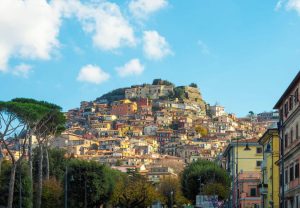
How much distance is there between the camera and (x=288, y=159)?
48500mm

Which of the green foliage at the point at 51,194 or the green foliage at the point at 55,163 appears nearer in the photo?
the green foliage at the point at 51,194

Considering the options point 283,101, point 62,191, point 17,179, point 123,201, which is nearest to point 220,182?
point 123,201

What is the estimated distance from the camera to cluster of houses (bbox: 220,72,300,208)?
4491cm

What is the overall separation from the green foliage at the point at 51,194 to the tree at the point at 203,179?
22130mm

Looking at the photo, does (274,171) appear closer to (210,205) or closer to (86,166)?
(210,205)

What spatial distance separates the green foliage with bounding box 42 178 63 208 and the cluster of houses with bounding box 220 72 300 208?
20039mm

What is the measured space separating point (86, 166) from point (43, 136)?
30.8 ft

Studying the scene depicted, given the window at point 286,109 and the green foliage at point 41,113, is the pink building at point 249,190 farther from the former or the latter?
the window at point 286,109

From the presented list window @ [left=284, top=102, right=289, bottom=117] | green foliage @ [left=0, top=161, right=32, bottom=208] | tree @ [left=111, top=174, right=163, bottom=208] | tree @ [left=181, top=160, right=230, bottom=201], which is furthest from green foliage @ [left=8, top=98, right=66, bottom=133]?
window @ [left=284, top=102, right=289, bottom=117]

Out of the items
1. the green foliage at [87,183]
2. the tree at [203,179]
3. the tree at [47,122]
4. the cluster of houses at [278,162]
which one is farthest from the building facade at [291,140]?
the tree at [203,179]

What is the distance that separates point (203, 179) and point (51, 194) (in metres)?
29.2

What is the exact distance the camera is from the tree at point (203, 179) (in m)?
95.3

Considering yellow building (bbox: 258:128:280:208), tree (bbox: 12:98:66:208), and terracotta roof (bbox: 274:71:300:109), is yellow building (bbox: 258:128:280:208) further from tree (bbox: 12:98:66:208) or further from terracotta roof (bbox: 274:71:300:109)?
tree (bbox: 12:98:66:208)

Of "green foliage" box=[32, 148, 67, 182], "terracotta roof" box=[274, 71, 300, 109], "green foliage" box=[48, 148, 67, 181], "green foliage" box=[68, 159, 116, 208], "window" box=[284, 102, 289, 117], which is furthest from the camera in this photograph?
"green foliage" box=[48, 148, 67, 181]
